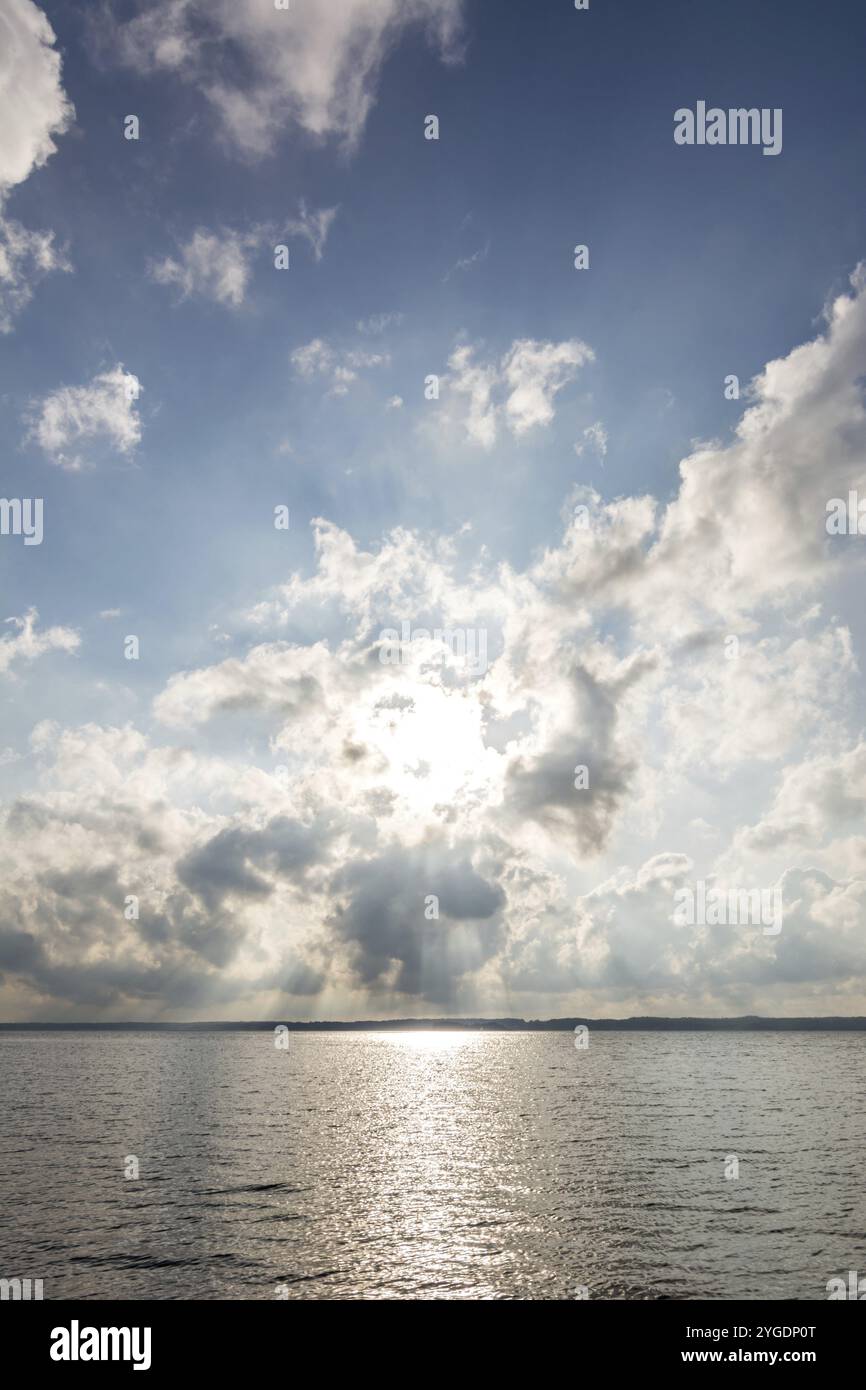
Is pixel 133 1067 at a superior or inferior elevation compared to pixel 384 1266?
inferior

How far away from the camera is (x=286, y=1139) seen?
71625 millimetres

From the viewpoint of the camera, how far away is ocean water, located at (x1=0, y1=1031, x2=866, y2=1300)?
109 feet

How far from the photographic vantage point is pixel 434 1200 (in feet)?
156

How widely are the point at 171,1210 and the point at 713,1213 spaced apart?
101 feet

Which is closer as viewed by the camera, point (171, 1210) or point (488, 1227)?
point (488, 1227)

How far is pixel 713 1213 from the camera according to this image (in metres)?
43.3

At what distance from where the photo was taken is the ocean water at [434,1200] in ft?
109

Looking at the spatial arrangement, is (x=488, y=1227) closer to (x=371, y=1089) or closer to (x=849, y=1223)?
(x=849, y=1223)

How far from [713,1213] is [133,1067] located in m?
184
